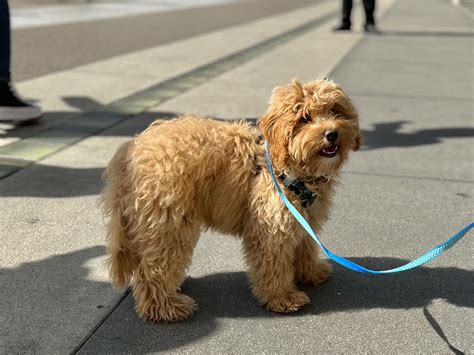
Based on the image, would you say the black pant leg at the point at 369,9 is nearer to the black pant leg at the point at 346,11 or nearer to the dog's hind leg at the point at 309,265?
the black pant leg at the point at 346,11

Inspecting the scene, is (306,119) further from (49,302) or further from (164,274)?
(49,302)

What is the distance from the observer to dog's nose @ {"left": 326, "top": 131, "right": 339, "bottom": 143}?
10.2ft

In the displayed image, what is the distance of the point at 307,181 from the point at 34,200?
2.36m

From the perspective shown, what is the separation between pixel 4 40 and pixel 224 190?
379 cm

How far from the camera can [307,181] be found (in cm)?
341

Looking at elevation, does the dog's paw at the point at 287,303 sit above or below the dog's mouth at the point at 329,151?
below

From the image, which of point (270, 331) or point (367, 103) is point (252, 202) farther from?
point (367, 103)

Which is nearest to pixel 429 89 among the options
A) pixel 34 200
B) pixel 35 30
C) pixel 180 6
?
pixel 34 200

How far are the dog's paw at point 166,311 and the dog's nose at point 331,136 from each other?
3.84 feet

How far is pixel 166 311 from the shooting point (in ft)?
10.9

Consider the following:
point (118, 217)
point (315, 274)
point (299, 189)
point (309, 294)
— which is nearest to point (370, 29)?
point (315, 274)

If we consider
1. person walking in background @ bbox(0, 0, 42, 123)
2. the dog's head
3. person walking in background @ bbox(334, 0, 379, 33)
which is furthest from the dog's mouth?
person walking in background @ bbox(334, 0, 379, 33)

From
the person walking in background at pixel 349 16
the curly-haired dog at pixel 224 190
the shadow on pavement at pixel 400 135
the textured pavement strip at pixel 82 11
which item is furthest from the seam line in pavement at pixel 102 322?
the person walking in background at pixel 349 16

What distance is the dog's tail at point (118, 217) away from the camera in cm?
327
